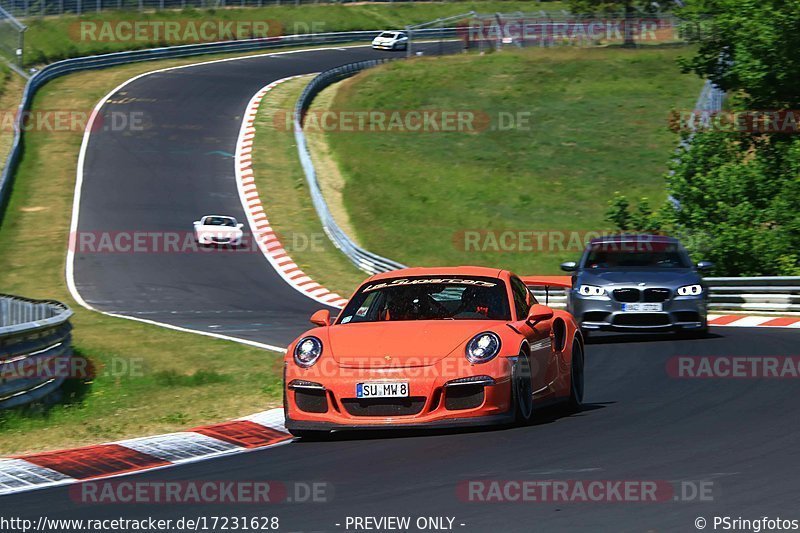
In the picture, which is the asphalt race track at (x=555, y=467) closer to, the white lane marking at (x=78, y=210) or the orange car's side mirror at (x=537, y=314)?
the orange car's side mirror at (x=537, y=314)

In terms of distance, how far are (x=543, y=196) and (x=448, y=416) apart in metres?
32.8

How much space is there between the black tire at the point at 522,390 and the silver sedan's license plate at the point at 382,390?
836mm

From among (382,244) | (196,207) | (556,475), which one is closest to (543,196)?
(382,244)

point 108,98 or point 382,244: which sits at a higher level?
point 108,98

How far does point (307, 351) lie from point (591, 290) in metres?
8.61

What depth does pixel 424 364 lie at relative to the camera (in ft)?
31.1

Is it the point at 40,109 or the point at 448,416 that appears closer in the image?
the point at 448,416

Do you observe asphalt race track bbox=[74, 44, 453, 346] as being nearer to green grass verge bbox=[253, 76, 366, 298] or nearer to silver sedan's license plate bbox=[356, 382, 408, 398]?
green grass verge bbox=[253, 76, 366, 298]

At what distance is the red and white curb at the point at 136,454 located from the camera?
8727mm

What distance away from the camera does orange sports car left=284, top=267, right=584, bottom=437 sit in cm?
948

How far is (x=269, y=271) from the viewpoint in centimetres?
3152

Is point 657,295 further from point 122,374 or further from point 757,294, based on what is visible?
point 757,294

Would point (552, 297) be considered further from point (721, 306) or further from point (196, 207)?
point (196, 207)

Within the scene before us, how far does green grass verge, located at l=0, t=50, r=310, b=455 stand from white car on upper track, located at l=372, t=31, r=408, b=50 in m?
36.1
